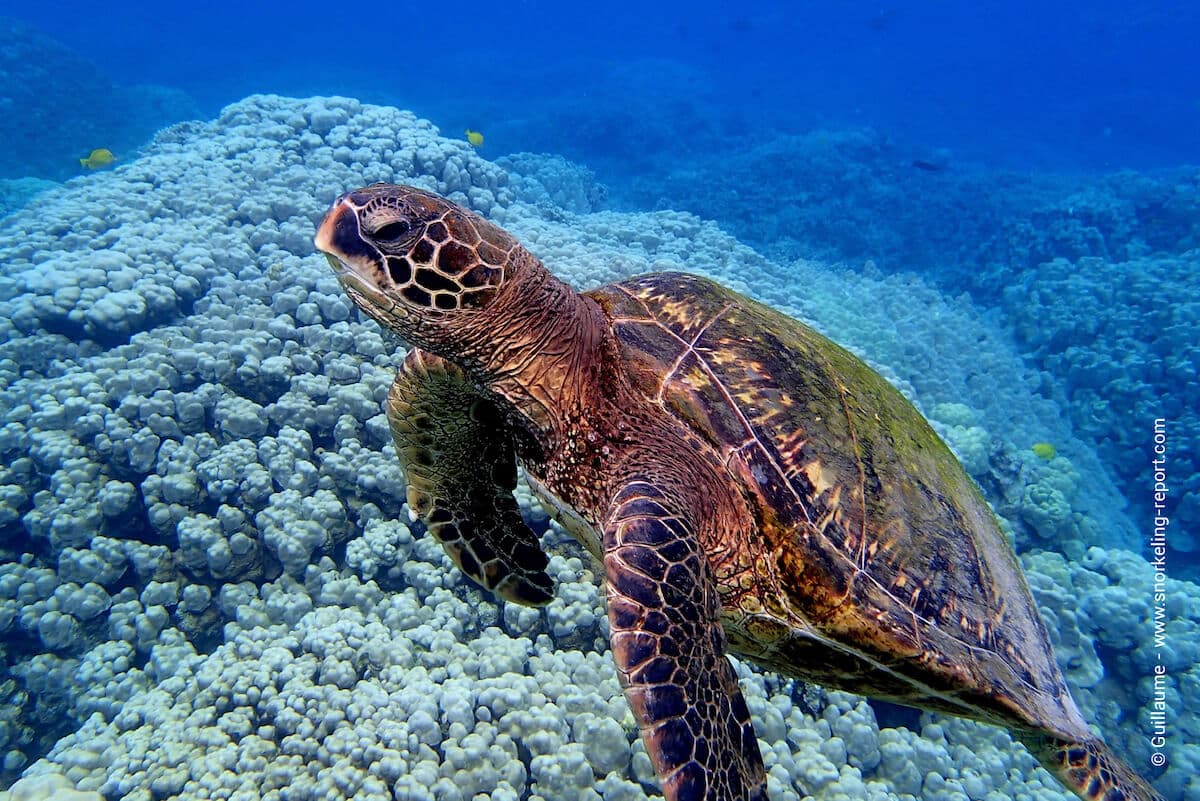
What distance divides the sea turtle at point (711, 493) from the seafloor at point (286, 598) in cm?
110

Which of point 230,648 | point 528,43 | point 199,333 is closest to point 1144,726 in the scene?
point 230,648

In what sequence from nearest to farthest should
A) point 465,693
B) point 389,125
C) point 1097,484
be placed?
point 465,693, point 1097,484, point 389,125

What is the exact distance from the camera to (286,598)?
12.1 feet

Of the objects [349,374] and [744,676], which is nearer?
[744,676]

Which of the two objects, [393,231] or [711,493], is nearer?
[393,231]

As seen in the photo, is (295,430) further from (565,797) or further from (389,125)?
(389,125)

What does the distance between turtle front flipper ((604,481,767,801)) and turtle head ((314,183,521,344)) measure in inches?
36.2

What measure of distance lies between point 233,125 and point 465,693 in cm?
1013

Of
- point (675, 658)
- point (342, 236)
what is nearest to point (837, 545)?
point (675, 658)

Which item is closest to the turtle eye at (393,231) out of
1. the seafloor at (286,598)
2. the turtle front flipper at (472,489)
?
the turtle front flipper at (472,489)

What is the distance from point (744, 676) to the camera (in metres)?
3.49

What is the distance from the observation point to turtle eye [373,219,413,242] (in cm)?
180

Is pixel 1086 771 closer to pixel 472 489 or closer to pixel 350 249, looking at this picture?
pixel 472 489

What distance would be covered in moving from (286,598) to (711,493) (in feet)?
10.00
